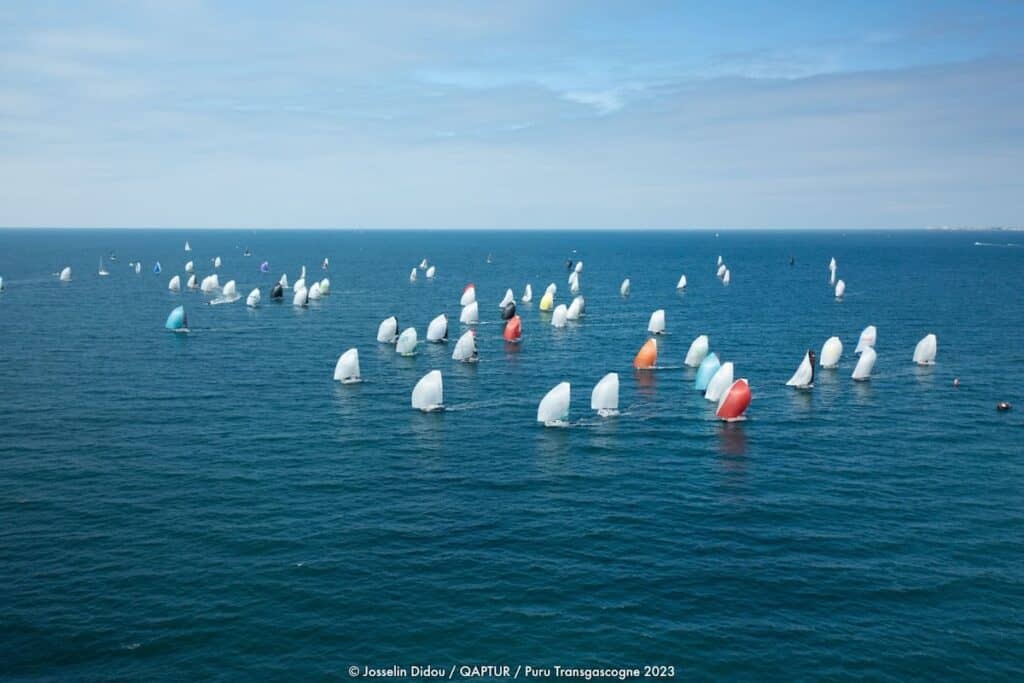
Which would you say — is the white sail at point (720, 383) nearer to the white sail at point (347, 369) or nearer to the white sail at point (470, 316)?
the white sail at point (347, 369)

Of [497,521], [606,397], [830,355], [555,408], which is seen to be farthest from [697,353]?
[497,521]

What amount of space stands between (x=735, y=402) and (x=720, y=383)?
22.3 feet

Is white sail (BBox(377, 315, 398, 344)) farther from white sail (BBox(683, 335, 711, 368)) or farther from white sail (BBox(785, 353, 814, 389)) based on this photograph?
white sail (BBox(785, 353, 814, 389))

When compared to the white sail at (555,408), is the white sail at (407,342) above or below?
above

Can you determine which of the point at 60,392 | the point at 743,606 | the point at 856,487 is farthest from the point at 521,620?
the point at 60,392

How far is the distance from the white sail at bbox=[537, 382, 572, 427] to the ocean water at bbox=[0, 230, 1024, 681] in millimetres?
1833

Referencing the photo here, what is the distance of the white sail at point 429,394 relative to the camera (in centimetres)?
8244

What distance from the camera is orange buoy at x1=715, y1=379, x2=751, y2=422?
79062 mm

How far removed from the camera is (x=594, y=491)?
61250 millimetres

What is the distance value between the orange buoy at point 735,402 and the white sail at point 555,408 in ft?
51.4

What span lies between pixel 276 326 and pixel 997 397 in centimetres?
10364

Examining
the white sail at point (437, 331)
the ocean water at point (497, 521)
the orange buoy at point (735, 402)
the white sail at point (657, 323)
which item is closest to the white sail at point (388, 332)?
the white sail at point (437, 331)

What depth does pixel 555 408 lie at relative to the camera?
77.2 metres

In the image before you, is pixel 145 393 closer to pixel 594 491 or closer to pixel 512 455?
pixel 512 455
